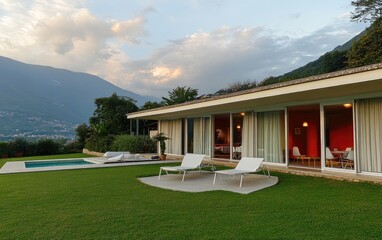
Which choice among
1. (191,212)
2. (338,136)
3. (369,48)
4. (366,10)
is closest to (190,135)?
(338,136)

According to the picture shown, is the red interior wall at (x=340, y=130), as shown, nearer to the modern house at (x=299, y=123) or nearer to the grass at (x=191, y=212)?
the modern house at (x=299, y=123)

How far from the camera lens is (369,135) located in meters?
9.52

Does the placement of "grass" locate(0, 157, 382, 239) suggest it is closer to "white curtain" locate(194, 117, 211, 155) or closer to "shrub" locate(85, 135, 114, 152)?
"white curtain" locate(194, 117, 211, 155)

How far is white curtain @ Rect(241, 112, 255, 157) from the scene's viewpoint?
13945 millimetres

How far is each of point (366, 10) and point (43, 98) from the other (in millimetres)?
111791

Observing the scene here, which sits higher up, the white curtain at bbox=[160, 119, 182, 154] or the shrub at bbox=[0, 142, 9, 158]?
the white curtain at bbox=[160, 119, 182, 154]

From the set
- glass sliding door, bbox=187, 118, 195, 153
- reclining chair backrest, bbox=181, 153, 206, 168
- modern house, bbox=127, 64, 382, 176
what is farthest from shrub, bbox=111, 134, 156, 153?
reclining chair backrest, bbox=181, 153, 206, 168

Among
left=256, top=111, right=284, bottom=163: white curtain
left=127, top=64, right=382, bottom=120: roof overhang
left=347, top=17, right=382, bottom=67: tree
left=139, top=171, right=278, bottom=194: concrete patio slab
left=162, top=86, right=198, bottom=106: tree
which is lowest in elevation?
left=139, top=171, right=278, bottom=194: concrete patio slab

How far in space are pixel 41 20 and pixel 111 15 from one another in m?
4.63

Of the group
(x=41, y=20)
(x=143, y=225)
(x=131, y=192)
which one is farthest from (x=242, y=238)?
(x=41, y=20)

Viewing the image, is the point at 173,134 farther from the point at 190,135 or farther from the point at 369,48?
the point at 369,48

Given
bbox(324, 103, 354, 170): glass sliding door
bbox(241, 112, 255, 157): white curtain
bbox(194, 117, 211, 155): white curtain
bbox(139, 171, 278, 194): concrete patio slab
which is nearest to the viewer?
bbox(139, 171, 278, 194): concrete patio slab

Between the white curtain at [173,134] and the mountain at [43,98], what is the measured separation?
53.2 m

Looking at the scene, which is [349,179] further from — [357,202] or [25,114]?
[25,114]
